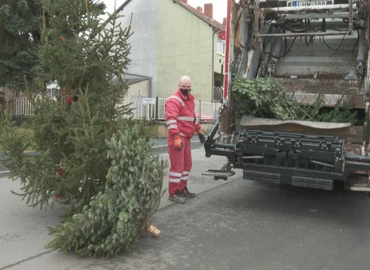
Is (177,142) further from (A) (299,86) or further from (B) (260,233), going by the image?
(A) (299,86)

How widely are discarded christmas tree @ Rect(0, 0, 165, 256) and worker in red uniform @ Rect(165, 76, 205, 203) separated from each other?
1097 mm

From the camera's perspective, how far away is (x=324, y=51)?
21.3 feet

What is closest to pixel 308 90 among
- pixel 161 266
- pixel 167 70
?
pixel 161 266

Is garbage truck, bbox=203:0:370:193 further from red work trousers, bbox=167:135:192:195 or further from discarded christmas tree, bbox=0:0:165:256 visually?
discarded christmas tree, bbox=0:0:165:256

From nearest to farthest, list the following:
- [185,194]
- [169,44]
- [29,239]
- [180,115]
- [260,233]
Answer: [29,239] → [260,233] → [180,115] → [185,194] → [169,44]

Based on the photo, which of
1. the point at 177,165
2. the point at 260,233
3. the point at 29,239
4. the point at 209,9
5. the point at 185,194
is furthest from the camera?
the point at 209,9

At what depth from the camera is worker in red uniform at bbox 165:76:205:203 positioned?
5434 millimetres

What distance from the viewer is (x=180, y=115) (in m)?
5.66

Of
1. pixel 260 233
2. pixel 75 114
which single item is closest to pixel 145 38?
pixel 75 114

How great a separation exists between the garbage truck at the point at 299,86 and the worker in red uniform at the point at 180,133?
45 cm

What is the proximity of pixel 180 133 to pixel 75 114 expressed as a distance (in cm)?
194

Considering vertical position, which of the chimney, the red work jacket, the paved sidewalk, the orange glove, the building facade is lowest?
the paved sidewalk

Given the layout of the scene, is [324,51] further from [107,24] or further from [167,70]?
[167,70]

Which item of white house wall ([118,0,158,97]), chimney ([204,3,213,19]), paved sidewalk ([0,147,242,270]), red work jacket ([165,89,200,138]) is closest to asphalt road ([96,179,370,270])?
paved sidewalk ([0,147,242,270])
